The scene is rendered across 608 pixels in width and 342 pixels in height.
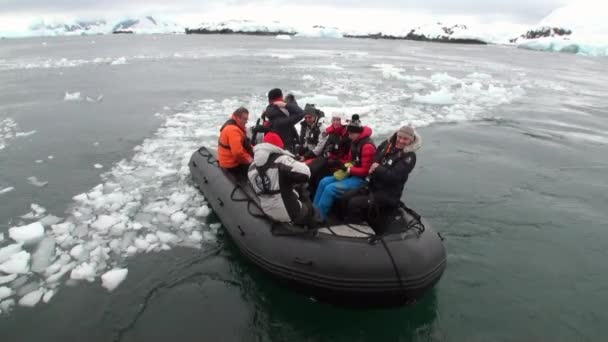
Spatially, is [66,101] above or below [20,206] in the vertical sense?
below

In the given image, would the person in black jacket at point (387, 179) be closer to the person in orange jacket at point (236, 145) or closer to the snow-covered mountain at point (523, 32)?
the person in orange jacket at point (236, 145)

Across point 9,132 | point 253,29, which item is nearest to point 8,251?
point 9,132

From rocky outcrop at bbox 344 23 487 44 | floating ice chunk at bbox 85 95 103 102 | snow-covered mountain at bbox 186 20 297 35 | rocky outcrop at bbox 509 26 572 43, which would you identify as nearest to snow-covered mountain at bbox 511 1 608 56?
rocky outcrop at bbox 509 26 572 43

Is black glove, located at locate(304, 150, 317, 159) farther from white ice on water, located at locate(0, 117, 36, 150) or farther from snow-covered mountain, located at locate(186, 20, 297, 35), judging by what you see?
snow-covered mountain, located at locate(186, 20, 297, 35)

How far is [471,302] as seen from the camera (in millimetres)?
4785

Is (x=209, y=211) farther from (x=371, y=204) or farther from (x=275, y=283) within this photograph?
(x=371, y=204)

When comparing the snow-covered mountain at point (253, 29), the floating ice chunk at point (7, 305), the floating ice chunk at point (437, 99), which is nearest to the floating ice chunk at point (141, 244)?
the floating ice chunk at point (7, 305)

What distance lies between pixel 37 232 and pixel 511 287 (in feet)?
20.3

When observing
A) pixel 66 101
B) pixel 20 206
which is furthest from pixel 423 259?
pixel 66 101

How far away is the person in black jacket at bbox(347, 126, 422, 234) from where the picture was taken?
4469 millimetres

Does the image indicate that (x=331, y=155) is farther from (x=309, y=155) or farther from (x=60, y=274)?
(x=60, y=274)

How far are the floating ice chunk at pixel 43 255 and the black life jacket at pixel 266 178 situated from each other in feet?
9.60

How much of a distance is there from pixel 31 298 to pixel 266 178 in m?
2.90

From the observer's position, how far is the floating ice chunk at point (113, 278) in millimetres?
4820
